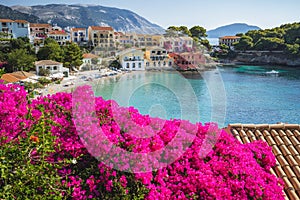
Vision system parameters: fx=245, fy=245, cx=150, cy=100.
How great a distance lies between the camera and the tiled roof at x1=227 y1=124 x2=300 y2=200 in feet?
8.48

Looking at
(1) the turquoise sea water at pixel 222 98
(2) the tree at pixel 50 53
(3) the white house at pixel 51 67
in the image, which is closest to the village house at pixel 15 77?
(3) the white house at pixel 51 67

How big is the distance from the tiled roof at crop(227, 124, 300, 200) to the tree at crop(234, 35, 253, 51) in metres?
55.2

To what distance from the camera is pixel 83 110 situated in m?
2.19

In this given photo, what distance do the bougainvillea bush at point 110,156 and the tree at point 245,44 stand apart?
186 ft

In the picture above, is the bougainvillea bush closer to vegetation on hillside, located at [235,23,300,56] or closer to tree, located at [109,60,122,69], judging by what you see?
tree, located at [109,60,122,69]

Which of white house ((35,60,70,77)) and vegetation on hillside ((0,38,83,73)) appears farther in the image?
vegetation on hillside ((0,38,83,73))

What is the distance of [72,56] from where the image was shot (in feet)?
101

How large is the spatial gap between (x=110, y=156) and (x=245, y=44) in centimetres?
5792

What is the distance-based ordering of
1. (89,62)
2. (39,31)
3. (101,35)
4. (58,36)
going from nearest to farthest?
(89,62), (101,35), (58,36), (39,31)

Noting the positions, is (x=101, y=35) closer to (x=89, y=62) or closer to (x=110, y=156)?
(x=89, y=62)

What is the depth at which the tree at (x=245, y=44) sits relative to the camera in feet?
176

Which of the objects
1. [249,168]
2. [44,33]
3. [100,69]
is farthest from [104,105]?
[44,33]

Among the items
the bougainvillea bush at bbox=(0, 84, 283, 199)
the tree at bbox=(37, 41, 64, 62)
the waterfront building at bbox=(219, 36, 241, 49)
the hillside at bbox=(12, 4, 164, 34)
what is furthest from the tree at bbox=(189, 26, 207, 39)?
the hillside at bbox=(12, 4, 164, 34)

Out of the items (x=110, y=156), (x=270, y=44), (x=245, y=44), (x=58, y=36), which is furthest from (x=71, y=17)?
(x=110, y=156)
